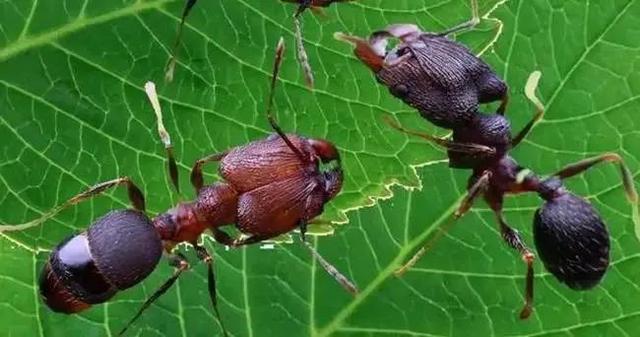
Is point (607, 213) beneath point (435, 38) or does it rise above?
beneath

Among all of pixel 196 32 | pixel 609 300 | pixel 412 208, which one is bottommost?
pixel 609 300

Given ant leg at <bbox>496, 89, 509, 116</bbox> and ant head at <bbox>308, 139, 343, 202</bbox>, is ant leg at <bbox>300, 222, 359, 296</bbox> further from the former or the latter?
ant leg at <bbox>496, 89, 509, 116</bbox>

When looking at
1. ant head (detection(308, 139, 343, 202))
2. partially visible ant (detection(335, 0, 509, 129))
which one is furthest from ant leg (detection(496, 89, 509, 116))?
ant head (detection(308, 139, 343, 202))

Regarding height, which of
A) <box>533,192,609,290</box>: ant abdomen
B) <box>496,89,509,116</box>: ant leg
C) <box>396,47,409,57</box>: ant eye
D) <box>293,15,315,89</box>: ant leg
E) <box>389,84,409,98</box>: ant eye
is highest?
<box>293,15,315,89</box>: ant leg

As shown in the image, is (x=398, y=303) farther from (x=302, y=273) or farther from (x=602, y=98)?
(x=602, y=98)

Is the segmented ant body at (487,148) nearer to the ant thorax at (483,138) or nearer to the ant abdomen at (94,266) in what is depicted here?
the ant thorax at (483,138)

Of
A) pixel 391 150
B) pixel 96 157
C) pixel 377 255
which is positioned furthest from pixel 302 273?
pixel 96 157

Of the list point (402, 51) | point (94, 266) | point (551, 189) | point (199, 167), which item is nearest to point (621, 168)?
point (551, 189)
